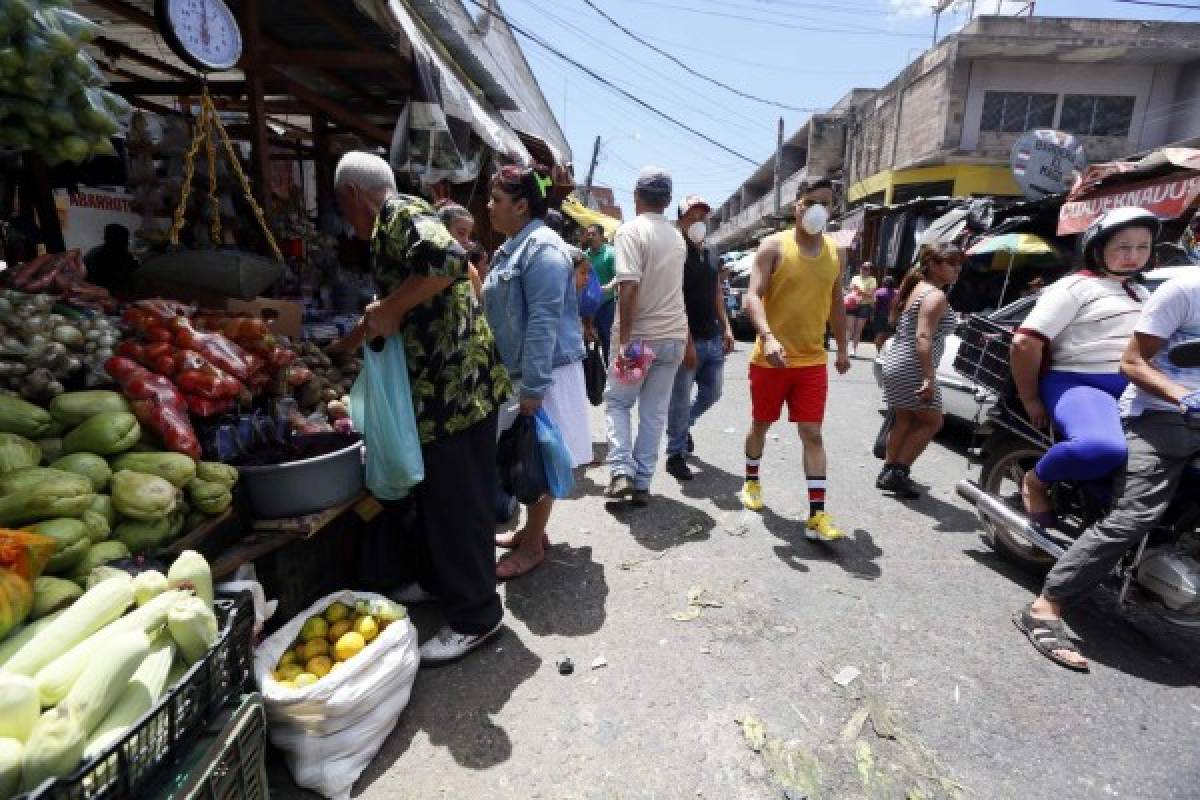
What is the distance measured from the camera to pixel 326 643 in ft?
7.41

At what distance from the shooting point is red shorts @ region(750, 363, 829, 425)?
3.84 metres

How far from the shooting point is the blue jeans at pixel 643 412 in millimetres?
4168

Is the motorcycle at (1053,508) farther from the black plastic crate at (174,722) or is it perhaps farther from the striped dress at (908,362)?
the black plastic crate at (174,722)

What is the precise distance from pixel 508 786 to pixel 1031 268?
10659 mm

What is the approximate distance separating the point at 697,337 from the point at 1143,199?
22.8 feet

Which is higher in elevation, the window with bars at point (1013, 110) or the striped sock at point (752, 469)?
the window with bars at point (1013, 110)

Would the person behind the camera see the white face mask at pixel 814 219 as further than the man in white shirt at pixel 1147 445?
Yes

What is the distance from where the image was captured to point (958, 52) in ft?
62.6

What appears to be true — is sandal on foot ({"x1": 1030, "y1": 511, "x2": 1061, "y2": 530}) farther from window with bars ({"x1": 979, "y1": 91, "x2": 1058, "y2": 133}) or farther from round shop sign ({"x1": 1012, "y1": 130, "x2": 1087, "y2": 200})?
window with bars ({"x1": 979, "y1": 91, "x2": 1058, "y2": 133})

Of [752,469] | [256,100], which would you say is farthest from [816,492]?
[256,100]

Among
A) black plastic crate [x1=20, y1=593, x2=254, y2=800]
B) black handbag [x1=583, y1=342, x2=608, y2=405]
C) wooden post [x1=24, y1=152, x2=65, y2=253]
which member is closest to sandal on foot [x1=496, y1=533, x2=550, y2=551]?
black handbag [x1=583, y1=342, x2=608, y2=405]

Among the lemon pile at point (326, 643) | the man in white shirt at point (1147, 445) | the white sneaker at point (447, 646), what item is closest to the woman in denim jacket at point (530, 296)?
the white sneaker at point (447, 646)

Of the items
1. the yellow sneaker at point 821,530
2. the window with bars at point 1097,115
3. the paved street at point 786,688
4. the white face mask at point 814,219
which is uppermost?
the window with bars at point 1097,115

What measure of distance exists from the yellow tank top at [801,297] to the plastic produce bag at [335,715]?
2.73 meters
